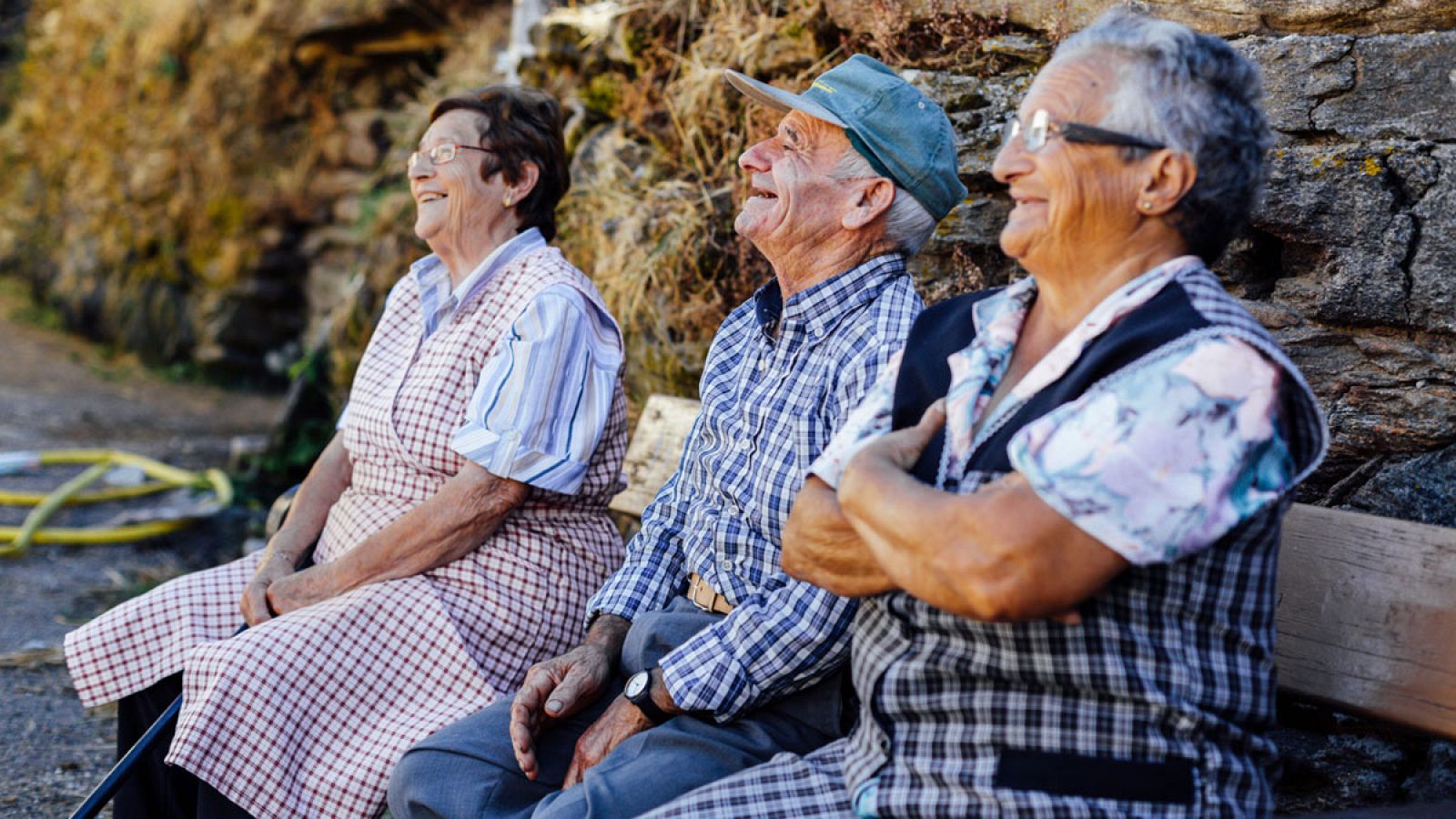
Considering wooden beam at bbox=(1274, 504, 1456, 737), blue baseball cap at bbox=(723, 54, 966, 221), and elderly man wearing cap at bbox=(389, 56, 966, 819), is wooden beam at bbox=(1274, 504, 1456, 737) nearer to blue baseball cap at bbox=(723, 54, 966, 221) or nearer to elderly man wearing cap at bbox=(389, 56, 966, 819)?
elderly man wearing cap at bbox=(389, 56, 966, 819)

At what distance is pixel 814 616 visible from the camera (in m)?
2.10

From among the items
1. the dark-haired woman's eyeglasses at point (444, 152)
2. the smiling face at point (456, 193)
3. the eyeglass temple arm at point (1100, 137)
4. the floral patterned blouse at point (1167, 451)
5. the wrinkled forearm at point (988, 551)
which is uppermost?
the eyeglass temple arm at point (1100, 137)

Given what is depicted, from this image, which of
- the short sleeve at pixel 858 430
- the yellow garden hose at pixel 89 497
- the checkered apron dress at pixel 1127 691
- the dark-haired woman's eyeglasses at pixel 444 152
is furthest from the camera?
the yellow garden hose at pixel 89 497

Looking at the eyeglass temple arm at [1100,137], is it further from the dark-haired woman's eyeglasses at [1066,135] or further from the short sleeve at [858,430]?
the short sleeve at [858,430]

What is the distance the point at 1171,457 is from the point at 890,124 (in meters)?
1.12

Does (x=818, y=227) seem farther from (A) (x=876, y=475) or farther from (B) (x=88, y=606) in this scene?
(B) (x=88, y=606)

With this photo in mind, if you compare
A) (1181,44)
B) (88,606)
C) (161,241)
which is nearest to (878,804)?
(1181,44)

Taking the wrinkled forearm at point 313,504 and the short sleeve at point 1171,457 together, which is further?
the wrinkled forearm at point 313,504

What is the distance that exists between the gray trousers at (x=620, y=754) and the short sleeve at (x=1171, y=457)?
0.81 m

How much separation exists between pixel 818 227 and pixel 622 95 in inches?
90.2

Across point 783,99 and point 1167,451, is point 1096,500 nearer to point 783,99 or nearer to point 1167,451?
point 1167,451

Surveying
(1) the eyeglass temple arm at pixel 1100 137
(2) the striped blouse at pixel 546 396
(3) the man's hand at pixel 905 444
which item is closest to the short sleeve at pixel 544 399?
(2) the striped blouse at pixel 546 396

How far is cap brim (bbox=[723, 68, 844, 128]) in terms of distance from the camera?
2.41 meters

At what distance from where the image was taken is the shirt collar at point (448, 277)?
9.76ft
